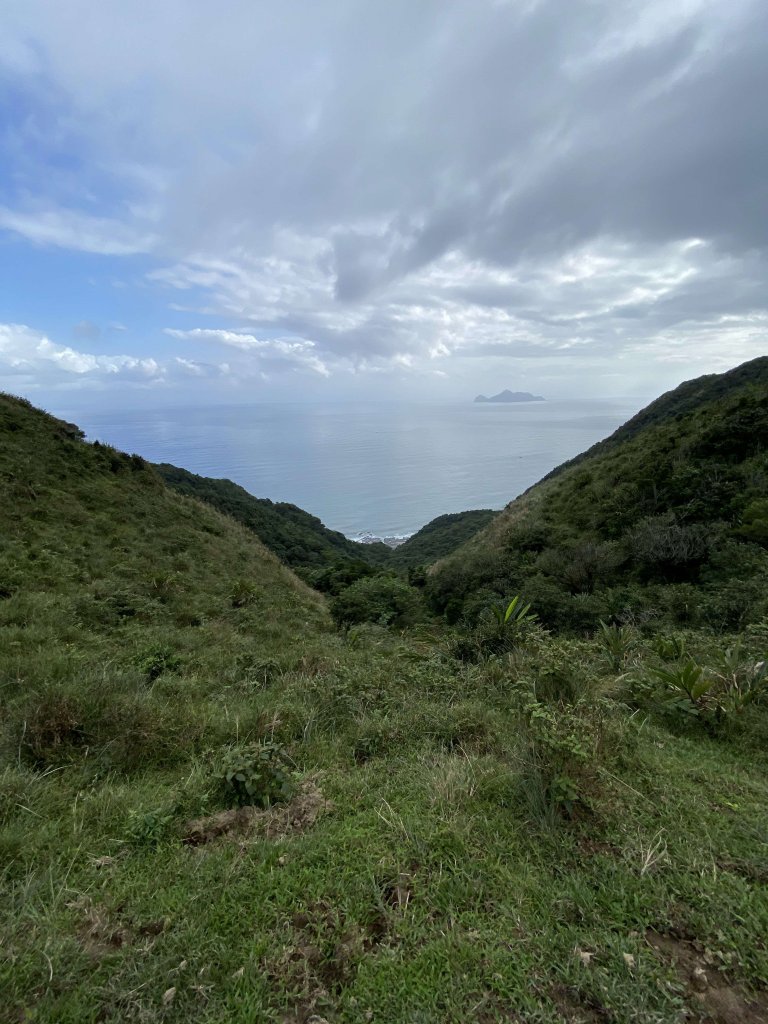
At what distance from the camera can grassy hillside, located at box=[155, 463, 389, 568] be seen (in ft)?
76.0

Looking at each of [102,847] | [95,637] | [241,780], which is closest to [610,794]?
[241,780]

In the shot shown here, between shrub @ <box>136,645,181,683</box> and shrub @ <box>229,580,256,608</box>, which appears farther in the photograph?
shrub @ <box>229,580,256,608</box>

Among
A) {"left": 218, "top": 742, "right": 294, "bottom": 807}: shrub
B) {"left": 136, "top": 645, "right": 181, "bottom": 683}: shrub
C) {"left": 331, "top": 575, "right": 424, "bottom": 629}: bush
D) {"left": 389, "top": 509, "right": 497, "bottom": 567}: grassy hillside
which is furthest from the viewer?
{"left": 389, "top": 509, "right": 497, "bottom": 567}: grassy hillside

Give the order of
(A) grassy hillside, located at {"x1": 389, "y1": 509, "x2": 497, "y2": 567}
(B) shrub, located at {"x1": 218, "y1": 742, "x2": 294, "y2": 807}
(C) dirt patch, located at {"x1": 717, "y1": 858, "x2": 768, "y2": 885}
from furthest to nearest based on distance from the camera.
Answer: (A) grassy hillside, located at {"x1": 389, "y1": 509, "x2": 497, "y2": 567}, (B) shrub, located at {"x1": 218, "y1": 742, "x2": 294, "y2": 807}, (C) dirt patch, located at {"x1": 717, "y1": 858, "x2": 768, "y2": 885}

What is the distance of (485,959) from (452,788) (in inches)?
36.9

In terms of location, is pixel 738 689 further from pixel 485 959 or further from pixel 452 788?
pixel 485 959

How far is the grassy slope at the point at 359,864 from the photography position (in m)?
1.62

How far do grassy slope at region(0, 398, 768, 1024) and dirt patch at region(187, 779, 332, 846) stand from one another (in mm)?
88

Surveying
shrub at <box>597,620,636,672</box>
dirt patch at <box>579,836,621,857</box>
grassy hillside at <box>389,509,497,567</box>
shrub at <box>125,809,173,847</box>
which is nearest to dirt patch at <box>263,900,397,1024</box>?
shrub at <box>125,809,173,847</box>

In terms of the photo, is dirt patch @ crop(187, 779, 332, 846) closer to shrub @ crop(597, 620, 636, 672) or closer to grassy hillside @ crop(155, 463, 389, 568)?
shrub @ crop(597, 620, 636, 672)

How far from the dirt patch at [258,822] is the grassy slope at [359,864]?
0.29 ft

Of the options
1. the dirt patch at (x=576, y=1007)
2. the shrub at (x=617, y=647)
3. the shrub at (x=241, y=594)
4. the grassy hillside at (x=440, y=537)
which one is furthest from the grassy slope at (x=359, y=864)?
the grassy hillside at (x=440, y=537)

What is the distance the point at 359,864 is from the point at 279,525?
2585cm

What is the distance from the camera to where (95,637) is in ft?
18.4
